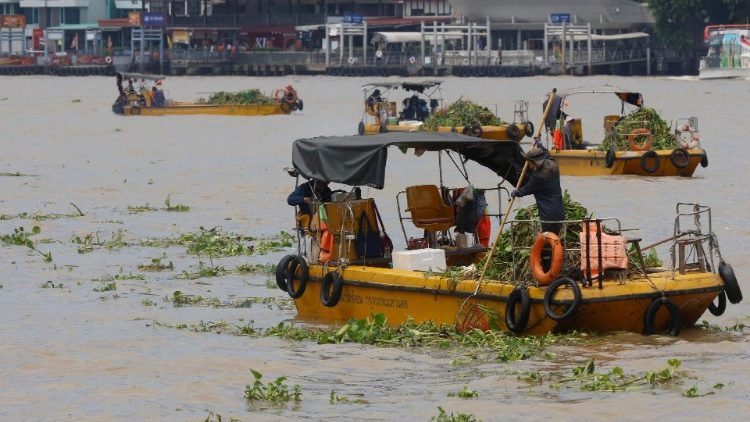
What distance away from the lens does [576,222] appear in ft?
49.3

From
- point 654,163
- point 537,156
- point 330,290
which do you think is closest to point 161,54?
point 654,163

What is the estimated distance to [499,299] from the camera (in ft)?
50.3

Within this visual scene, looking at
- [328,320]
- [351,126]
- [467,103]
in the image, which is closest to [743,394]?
[328,320]

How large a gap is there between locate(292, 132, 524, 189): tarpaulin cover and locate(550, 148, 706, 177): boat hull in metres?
15.8

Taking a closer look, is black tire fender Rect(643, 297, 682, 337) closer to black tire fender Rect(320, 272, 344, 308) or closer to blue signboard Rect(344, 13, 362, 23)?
black tire fender Rect(320, 272, 344, 308)

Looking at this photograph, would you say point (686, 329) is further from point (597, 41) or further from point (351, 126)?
point (597, 41)

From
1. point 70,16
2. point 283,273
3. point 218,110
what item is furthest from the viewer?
point 70,16

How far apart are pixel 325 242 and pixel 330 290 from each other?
52 centimetres

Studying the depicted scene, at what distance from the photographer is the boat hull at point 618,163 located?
108ft

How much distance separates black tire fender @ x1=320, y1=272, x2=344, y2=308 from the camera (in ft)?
55.4

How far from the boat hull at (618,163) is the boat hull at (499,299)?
1676cm

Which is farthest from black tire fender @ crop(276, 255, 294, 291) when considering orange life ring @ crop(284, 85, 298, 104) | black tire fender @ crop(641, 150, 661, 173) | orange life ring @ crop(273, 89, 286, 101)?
orange life ring @ crop(273, 89, 286, 101)

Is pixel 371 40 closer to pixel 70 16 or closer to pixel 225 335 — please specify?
pixel 70 16

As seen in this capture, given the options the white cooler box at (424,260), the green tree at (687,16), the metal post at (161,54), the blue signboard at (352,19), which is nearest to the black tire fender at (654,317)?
the white cooler box at (424,260)
